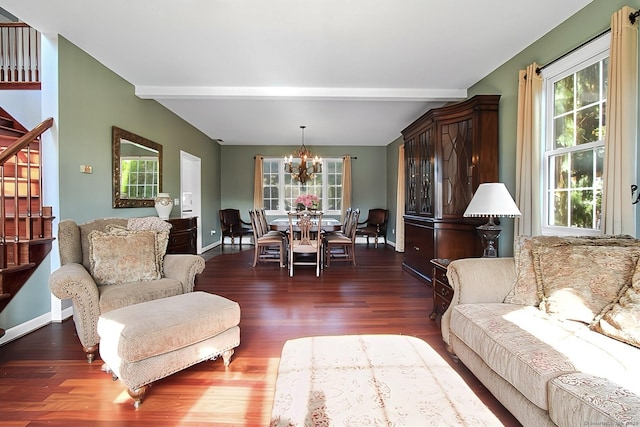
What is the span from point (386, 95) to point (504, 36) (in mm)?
1551

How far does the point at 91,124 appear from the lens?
325 cm

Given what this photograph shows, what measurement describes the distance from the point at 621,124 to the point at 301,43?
257cm

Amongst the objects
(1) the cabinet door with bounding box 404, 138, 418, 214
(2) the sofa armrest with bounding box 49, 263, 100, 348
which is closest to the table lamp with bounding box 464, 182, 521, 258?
(1) the cabinet door with bounding box 404, 138, 418, 214

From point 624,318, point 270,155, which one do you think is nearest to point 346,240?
point 624,318

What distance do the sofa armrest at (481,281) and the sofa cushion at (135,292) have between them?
206 cm

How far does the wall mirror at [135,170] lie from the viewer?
367 centimetres

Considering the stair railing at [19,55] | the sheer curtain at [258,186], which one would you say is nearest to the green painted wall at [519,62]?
the stair railing at [19,55]

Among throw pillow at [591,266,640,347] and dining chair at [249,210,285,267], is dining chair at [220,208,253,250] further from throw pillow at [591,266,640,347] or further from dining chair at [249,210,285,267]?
throw pillow at [591,266,640,347]

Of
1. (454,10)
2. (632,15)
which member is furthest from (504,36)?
(632,15)

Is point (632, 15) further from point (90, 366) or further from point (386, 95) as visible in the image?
point (90, 366)

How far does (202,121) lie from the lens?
5863 millimetres

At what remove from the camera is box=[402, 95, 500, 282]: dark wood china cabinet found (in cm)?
345

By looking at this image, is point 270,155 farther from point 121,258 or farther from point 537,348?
point 537,348

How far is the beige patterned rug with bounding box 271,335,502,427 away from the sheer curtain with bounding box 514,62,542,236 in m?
2.11
